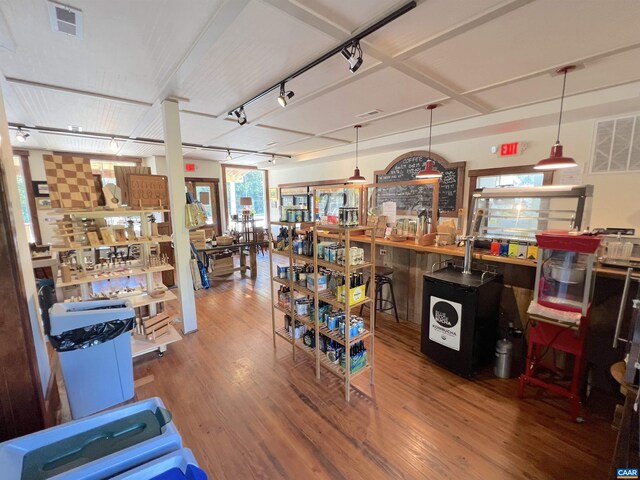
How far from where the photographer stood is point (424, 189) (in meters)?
4.38

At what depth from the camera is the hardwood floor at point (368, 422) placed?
1.72 m

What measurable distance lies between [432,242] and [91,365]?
3.58 m

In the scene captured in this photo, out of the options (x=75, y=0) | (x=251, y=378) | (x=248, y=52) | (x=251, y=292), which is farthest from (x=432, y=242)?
(x=75, y=0)

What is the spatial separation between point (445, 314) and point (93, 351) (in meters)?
3.06

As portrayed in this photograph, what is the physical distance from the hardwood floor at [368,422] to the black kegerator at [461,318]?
0.57 feet

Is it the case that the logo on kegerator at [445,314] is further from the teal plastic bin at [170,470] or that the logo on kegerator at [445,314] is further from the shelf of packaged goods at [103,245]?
the shelf of packaged goods at [103,245]

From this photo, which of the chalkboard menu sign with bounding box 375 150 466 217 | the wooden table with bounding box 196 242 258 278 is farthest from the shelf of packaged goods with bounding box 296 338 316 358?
the wooden table with bounding box 196 242 258 278

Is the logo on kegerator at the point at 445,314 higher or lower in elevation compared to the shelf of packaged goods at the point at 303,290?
lower

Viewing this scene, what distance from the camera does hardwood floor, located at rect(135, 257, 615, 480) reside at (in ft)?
5.64

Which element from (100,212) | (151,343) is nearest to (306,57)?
(100,212)

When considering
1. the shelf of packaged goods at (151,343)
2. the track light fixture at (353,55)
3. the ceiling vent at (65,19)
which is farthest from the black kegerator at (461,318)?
the ceiling vent at (65,19)

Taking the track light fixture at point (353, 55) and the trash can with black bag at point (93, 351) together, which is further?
the trash can with black bag at point (93, 351)

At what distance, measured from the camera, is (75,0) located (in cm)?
152

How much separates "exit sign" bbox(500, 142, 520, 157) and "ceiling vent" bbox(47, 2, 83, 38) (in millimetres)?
4764
